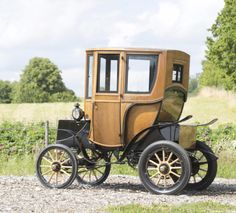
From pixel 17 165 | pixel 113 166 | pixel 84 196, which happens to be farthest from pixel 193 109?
pixel 84 196

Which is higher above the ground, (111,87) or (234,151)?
(111,87)

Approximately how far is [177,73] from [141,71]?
2.34ft

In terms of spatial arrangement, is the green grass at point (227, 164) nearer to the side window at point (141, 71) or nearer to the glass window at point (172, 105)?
the glass window at point (172, 105)

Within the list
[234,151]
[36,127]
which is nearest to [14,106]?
[36,127]

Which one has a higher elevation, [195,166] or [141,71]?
[141,71]

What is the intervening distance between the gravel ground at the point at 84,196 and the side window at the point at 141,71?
1724 mm

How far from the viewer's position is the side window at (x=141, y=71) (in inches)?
455

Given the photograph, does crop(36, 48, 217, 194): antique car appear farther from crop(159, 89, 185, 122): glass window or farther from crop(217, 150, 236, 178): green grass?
crop(217, 150, 236, 178): green grass

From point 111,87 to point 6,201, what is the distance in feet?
8.83

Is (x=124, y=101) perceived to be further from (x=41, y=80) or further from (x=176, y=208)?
(x=41, y=80)

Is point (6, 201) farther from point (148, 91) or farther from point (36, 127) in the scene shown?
point (36, 127)

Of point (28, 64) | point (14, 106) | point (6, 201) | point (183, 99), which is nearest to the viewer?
point (6, 201)

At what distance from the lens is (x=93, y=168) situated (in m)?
12.5

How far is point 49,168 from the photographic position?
12.4m
